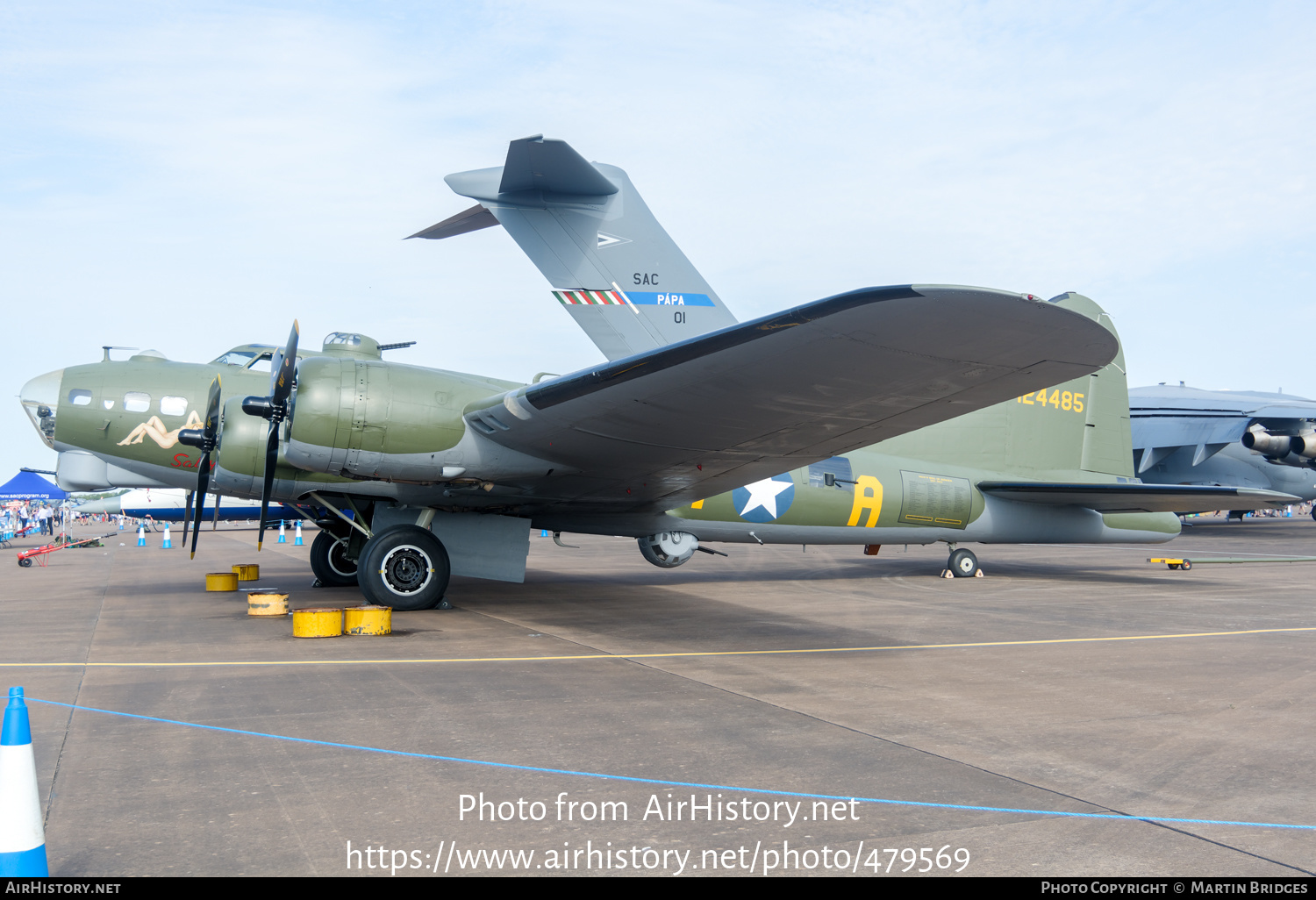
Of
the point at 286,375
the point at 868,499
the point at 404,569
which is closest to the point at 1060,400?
the point at 868,499

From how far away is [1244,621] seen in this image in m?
10.7

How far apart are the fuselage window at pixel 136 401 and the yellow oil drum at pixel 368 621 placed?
4520 millimetres

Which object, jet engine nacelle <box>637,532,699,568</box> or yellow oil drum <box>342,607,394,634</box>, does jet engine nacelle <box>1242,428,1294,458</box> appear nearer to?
jet engine nacelle <box>637,532,699,568</box>

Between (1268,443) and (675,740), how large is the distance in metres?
37.7

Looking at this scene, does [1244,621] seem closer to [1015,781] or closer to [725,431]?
[725,431]

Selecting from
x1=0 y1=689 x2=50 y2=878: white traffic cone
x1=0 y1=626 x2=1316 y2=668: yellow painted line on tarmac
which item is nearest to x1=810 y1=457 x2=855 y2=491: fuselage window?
x1=0 y1=626 x2=1316 y2=668: yellow painted line on tarmac

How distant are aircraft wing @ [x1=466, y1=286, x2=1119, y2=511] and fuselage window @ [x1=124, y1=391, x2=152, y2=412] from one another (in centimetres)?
490

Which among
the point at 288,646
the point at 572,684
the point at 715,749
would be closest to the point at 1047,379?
the point at 715,749

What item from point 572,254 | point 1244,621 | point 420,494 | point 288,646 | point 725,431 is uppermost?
point 572,254

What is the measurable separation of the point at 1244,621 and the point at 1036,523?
5.88 meters

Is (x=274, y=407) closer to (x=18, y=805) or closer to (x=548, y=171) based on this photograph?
(x=548, y=171)

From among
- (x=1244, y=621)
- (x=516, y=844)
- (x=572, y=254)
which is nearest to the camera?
(x=516, y=844)

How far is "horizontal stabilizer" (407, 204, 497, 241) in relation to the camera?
49.5 ft
